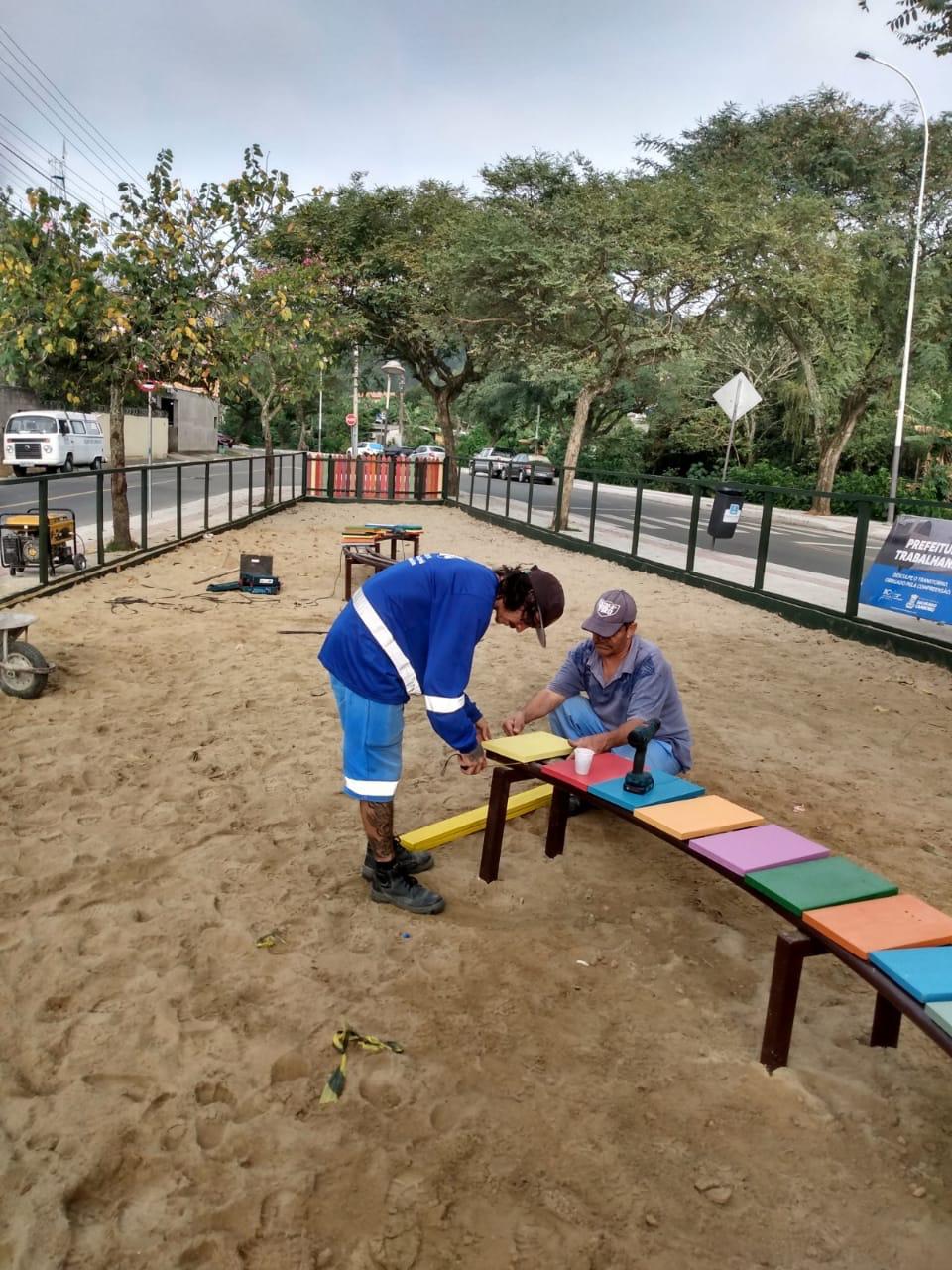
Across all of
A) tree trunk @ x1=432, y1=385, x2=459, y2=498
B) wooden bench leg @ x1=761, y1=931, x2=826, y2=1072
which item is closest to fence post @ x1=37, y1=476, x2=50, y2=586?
wooden bench leg @ x1=761, y1=931, x2=826, y2=1072

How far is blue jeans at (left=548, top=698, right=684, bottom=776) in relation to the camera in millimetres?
4523

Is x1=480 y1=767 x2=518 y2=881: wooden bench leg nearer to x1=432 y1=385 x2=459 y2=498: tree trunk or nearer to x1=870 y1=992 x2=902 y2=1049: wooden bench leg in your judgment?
x1=870 y1=992 x2=902 y2=1049: wooden bench leg

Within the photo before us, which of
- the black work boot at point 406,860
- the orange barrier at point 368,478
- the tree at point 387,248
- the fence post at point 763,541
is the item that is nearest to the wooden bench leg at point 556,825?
the black work boot at point 406,860

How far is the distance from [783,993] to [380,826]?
1.63 metres

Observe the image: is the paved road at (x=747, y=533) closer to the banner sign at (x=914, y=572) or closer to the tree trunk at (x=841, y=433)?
the banner sign at (x=914, y=572)

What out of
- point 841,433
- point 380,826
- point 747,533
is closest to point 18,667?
point 380,826

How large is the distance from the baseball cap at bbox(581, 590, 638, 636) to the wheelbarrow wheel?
3.84 metres

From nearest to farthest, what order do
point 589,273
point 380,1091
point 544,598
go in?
point 380,1091 → point 544,598 → point 589,273

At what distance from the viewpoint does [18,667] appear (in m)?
6.12

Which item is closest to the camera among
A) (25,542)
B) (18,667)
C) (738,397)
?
(18,667)

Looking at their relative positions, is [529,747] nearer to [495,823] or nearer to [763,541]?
[495,823]

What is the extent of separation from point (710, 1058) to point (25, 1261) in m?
1.95

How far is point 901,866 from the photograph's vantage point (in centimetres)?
444

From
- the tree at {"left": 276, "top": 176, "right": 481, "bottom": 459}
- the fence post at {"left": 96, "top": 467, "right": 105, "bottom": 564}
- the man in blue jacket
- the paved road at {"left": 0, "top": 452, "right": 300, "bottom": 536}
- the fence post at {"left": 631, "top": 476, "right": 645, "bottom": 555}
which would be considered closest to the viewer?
the man in blue jacket
